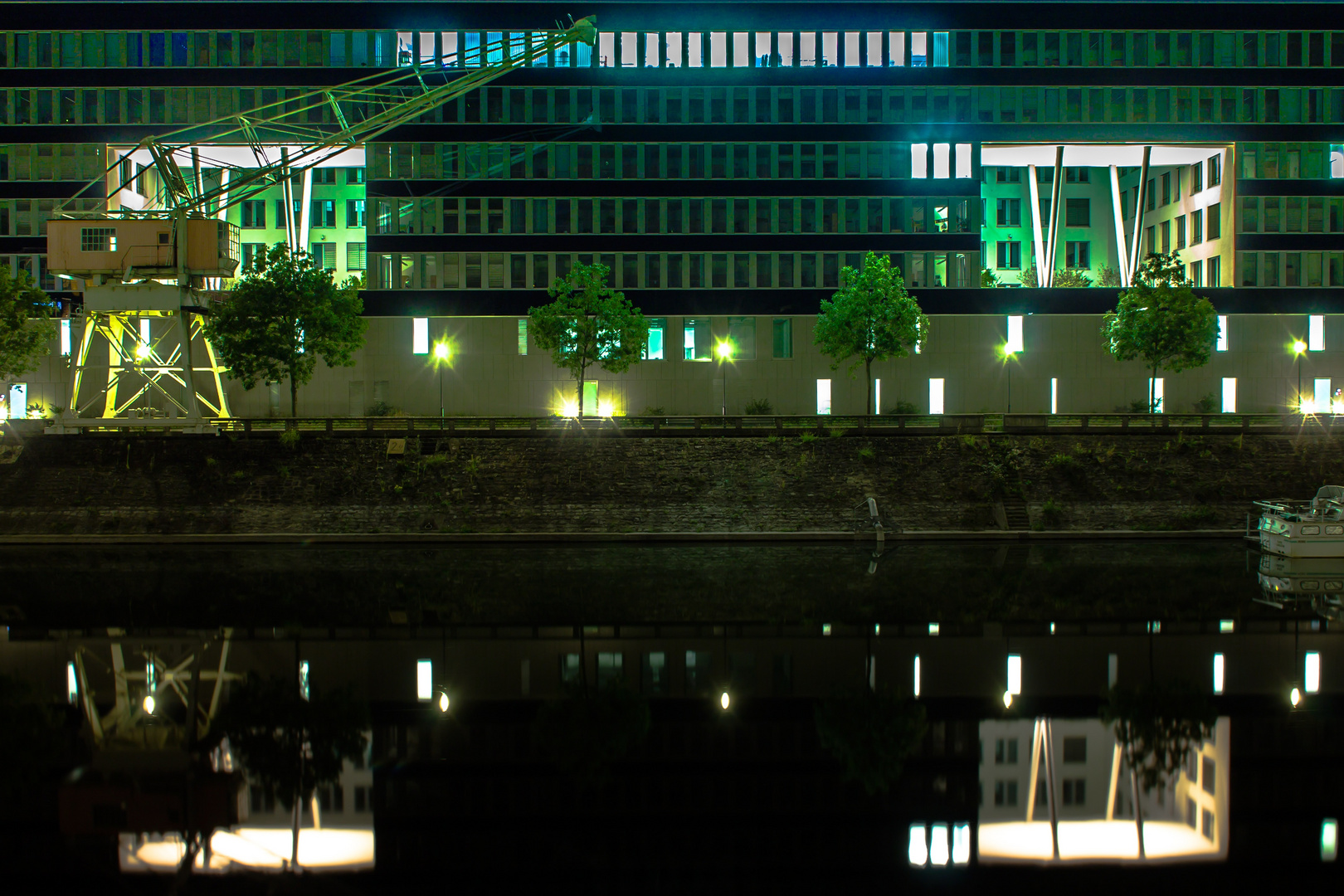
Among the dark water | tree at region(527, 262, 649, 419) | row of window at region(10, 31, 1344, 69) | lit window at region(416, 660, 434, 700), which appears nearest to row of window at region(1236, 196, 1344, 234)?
row of window at region(10, 31, 1344, 69)

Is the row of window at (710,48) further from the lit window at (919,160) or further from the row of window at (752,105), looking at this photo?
the lit window at (919,160)

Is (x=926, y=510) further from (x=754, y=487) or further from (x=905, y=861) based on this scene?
(x=905, y=861)

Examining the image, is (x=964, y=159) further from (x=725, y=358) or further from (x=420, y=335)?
(x=420, y=335)

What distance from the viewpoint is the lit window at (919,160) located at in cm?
6075

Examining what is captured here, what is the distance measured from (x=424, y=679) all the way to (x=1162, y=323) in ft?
156

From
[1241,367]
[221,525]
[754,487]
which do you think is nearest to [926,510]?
[754,487]

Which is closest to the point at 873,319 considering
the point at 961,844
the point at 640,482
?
the point at 640,482

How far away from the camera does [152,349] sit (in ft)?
157

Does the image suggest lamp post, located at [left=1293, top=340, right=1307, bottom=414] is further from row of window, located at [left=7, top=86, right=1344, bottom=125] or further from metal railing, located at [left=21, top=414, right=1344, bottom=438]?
metal railing, located at [left=21, top=414, right=1344, bottom=438]

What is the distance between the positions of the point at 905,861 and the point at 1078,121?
59.9m

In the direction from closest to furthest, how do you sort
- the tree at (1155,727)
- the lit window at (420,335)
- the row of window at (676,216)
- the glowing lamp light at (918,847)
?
the glowing lamp light at (918,847), the tree at (1155,727), the row of window at (676,216), the lit window at (420,335)

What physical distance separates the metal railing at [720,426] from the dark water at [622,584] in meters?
7.40

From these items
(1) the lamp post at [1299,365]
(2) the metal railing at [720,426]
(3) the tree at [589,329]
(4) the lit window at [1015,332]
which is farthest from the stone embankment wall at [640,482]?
(1) the lamp post at [1299,365]

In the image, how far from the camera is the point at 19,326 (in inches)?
1975
